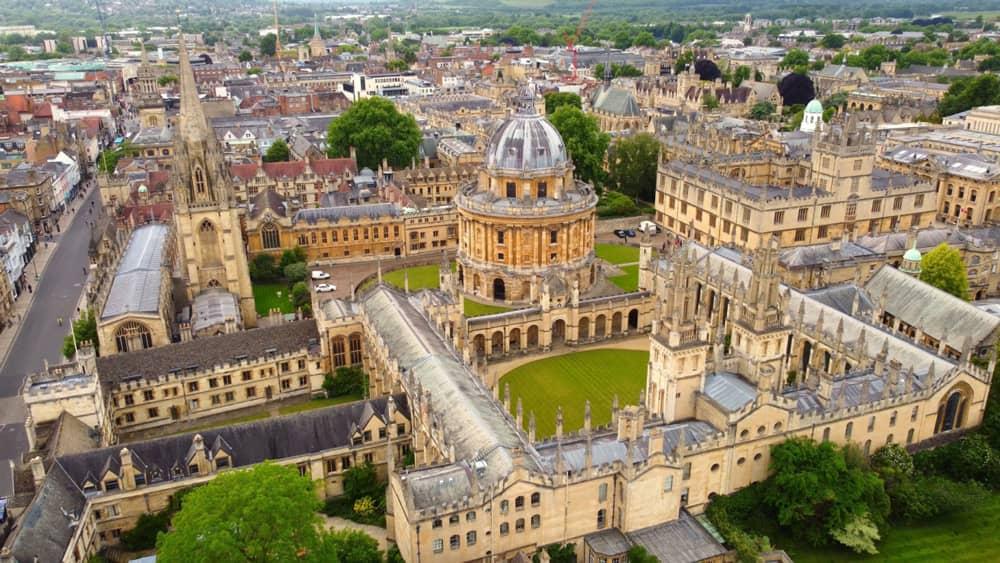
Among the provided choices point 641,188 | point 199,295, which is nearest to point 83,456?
point 199,295

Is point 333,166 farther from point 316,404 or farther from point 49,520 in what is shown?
point 49,520

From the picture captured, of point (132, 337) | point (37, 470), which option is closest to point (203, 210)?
point (132, 337)

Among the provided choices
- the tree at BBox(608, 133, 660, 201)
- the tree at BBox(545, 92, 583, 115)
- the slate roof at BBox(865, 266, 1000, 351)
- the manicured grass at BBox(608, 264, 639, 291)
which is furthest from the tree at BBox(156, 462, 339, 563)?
the tree at BBox(545, 92, 583, 115)

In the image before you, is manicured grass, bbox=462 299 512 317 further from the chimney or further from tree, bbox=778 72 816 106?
tree, bbox=778 72 816 106

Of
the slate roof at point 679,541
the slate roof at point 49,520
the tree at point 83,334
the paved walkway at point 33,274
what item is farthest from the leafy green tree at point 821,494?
the paved walkway at point 33,274

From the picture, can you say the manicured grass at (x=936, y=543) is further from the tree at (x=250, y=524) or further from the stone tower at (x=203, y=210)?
the stone tower at (x=203, y=210)
